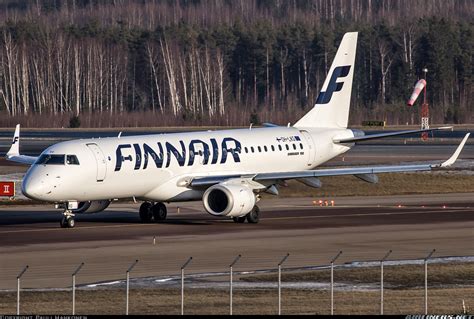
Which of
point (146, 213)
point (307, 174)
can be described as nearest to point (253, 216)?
point (307, 174)

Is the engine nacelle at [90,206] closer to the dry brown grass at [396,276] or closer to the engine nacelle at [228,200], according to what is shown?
the engine nacelle at [228,200]

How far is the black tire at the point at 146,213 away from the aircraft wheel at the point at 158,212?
16 cm

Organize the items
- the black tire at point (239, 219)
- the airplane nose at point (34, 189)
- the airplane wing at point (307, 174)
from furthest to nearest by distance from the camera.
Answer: the black tire at point (239, 219), the airplane wing at point (307, 174), the airplane nose at point (34, 189)

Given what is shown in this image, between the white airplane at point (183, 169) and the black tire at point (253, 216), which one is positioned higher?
the white airplane at point (183, 169)

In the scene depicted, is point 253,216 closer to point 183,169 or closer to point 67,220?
point 183,169

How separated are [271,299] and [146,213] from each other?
916 inches

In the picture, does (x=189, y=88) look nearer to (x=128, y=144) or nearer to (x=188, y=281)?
(x=128, y=144)

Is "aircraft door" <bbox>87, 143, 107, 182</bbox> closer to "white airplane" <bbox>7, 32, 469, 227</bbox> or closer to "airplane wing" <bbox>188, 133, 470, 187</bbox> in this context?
"white airplane" <bbox>7, 32, 469, 227</bbox>

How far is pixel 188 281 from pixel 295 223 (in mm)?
17847

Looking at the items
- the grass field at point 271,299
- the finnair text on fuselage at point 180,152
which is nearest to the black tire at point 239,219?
the finnair text on fuselage at point 180,152

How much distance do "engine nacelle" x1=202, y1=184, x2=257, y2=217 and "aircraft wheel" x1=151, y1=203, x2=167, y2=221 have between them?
3.07 m

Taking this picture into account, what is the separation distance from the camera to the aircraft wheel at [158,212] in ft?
183

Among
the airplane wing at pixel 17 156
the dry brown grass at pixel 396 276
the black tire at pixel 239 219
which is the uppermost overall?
the airplane wing at pixel 17 156

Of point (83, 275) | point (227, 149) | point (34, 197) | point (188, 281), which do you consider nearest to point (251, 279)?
point (188, 281)
